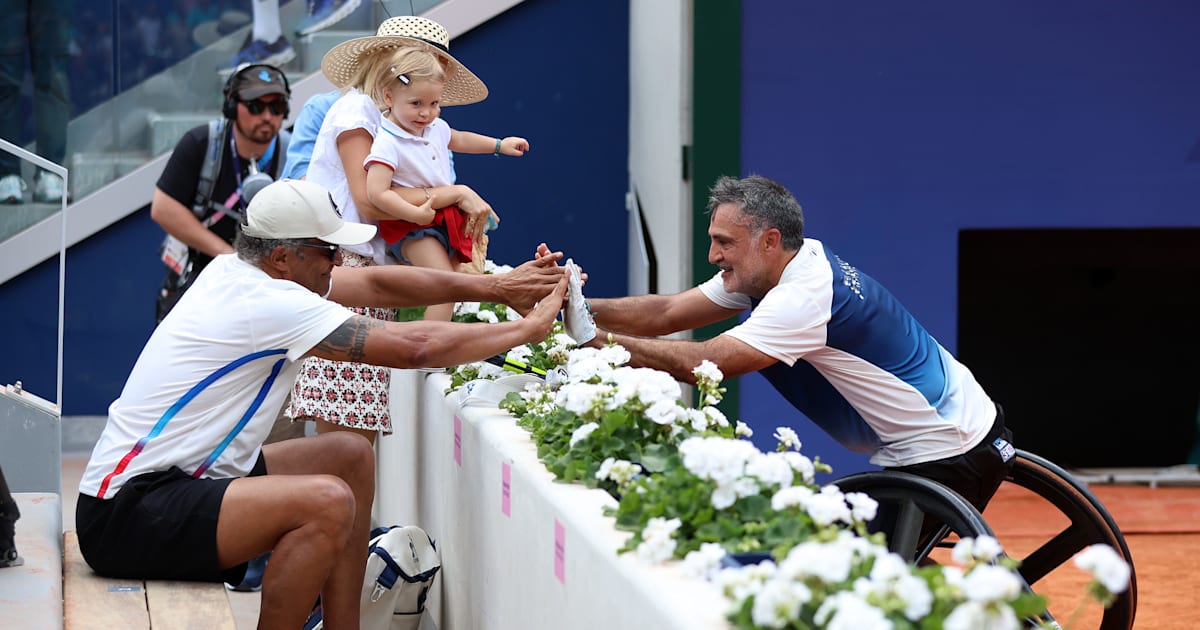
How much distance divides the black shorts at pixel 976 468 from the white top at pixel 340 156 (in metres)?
1.90

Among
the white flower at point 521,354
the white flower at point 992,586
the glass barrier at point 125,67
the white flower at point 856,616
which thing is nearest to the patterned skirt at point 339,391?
the white flower at point 521,354

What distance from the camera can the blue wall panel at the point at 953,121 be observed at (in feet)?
24.0

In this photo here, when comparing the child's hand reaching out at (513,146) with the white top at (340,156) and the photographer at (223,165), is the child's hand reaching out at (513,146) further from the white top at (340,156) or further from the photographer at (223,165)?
the photographer at (223,165)

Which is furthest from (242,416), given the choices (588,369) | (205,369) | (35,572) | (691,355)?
(691,355)

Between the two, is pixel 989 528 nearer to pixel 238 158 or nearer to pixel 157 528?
pixel 157 528

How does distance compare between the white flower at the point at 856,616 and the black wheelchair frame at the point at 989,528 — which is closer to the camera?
the white flower at the point at 856,616

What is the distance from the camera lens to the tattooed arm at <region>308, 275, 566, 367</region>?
3430 millimetres

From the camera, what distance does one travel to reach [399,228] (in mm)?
4660

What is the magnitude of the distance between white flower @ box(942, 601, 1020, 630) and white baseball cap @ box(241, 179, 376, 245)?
2214 mm

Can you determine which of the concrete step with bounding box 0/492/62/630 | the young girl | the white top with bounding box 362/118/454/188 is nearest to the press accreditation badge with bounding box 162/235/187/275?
the young girl

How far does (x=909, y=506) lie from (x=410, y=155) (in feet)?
6.56

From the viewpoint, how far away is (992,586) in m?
1.67

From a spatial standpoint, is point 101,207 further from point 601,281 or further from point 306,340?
point 306,340

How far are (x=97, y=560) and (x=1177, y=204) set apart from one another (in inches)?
239
